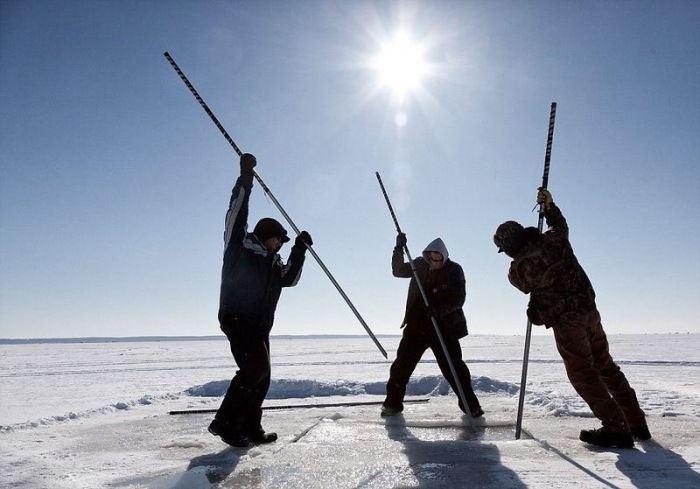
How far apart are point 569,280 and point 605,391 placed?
743mm

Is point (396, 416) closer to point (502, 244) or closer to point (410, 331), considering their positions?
point (410, 331)

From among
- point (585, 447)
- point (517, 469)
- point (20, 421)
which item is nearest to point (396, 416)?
point (585, 447)

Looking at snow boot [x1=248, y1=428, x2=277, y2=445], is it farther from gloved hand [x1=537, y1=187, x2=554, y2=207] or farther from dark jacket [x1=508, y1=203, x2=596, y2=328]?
gloved hand [x1=537, y1=187, x2=554, y2=207]

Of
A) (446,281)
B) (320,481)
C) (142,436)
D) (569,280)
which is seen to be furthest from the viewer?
(446,281)

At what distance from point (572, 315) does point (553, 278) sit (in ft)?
0.89

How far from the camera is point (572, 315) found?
317 centimetres

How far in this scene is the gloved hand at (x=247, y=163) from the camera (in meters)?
3.61

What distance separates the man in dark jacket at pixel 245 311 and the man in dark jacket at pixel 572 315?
1773 millimetres

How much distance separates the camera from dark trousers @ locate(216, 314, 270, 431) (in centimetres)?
324

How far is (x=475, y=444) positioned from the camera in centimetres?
313

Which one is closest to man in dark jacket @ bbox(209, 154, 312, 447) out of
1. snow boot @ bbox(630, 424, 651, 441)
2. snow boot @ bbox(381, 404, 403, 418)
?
snow boot @ bbox(381, 404, 403, 418)

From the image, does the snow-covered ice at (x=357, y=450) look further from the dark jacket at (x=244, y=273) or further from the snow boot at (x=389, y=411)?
the dark jacket at (x=244, y=273)

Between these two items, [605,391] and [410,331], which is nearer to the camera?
[605,391]

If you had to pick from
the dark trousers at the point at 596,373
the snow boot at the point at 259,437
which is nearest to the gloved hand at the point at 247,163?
the snow boot at the point at 259,437
